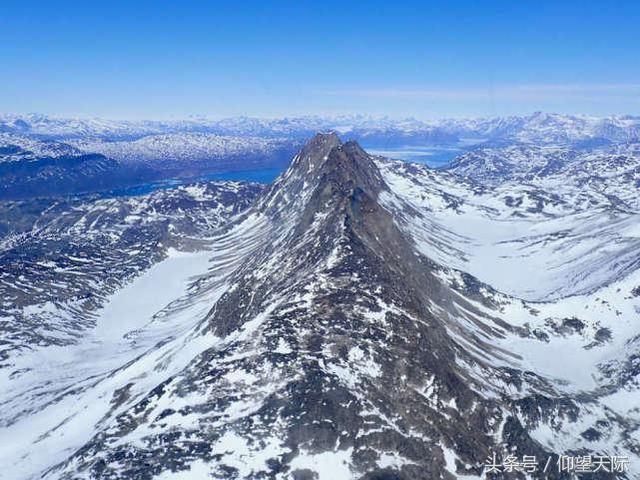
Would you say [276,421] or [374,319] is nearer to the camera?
[276,421]

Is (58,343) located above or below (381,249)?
below

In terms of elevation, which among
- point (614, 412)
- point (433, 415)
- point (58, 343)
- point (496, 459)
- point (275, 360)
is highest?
point (275, 360)

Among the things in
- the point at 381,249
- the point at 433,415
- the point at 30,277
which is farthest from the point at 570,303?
the point at 30,277

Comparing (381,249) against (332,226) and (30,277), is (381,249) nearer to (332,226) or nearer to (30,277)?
(332,226)

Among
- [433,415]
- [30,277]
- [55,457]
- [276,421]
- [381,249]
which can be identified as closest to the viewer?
[276,421]

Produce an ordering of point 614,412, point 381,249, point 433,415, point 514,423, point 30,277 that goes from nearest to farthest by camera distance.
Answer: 1. point 433,415
2. point 514,423
3. point 614,412
4. point 381,249
5. point 30,277

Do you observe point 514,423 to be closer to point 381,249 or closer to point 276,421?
point 276,421

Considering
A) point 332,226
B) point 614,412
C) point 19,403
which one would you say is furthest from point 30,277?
point 614,412
